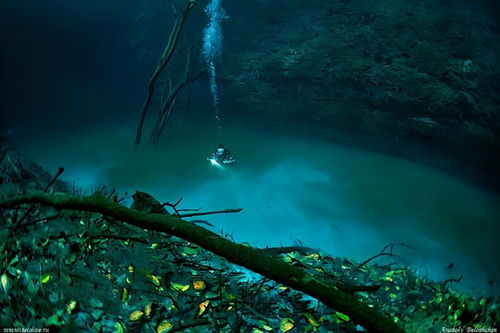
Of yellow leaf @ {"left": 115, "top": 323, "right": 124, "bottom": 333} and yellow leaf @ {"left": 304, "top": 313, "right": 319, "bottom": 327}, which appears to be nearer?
yellow leaf @ {"left": 115, "top": 323, "right": 124, "bottom": 333}

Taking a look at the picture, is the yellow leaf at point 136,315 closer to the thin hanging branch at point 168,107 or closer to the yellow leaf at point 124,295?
the yellow leaf at point 124,295

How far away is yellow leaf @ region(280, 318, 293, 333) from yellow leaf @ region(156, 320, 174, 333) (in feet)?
2.12

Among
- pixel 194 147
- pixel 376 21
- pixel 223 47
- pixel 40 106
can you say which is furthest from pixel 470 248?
pixel 40 106

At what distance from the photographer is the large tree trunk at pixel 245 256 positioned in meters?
1.40

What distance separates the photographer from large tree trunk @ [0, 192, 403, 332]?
4.60 ft

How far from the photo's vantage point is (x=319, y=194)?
8.38m

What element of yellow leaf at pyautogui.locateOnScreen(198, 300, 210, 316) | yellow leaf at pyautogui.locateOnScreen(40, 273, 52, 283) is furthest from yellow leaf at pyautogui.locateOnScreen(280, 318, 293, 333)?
yellow leaf at pyautogui.locateOnScreen(40, 273, 52, 283)

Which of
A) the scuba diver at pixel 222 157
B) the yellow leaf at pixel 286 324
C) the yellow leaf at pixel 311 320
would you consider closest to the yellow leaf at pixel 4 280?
the yellow leaf at pixel 286 324

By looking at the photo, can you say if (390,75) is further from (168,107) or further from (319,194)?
(168,107)

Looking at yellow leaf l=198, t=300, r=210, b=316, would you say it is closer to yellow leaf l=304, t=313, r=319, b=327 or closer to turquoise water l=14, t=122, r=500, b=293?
yellow leaf l=304, t=313, r=319, b=327

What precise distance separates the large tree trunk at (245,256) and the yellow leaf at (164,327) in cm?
44

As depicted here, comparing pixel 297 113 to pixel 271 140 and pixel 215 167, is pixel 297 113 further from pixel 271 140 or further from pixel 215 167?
pixel 215 167

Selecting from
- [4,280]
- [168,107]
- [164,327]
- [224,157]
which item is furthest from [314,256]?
[168,107]

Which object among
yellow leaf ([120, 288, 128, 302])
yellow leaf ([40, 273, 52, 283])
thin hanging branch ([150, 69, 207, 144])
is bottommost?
yellow leaf ([120, 288, 128, 302])
